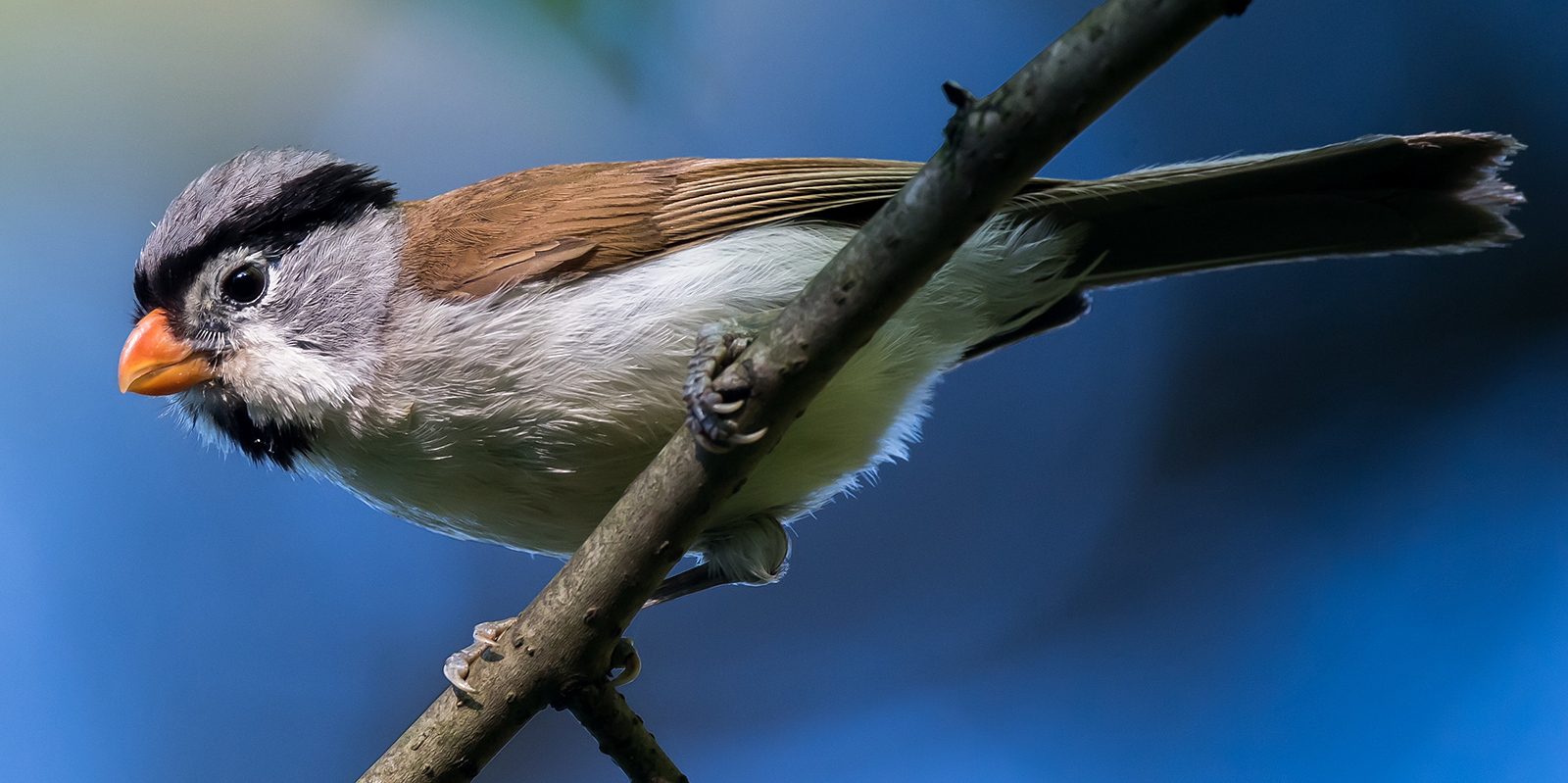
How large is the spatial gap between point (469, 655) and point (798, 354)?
76cm

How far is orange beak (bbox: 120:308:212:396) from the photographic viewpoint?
1.47m

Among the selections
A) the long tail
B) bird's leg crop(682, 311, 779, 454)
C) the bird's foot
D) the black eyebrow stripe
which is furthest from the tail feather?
the black eyebrow stripe

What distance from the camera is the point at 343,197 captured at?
1.69 metres

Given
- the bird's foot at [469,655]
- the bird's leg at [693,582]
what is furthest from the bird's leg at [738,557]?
the bird's foot at [469,655]

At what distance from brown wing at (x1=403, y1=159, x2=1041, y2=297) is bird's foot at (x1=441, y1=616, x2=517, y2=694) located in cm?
54

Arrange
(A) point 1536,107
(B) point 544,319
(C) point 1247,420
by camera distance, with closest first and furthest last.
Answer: (B) point 544,319, (A) point 1536,107, (C) point 1247,420

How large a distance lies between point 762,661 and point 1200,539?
119cm

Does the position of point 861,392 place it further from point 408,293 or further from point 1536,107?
point 1536,107

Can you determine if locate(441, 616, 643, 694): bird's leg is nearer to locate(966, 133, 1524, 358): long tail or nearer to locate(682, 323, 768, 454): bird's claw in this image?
locate(682, 323, 768, 454): bird's claw

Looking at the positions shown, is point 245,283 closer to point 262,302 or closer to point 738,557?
point 262,302

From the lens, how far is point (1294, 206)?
153 cm

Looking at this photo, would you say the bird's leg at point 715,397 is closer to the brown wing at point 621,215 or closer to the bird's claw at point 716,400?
the bird's claw at point 716,400

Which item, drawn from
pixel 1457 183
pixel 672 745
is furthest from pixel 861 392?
pixel 672 745

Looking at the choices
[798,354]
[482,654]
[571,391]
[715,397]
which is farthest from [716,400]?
[482,654]
